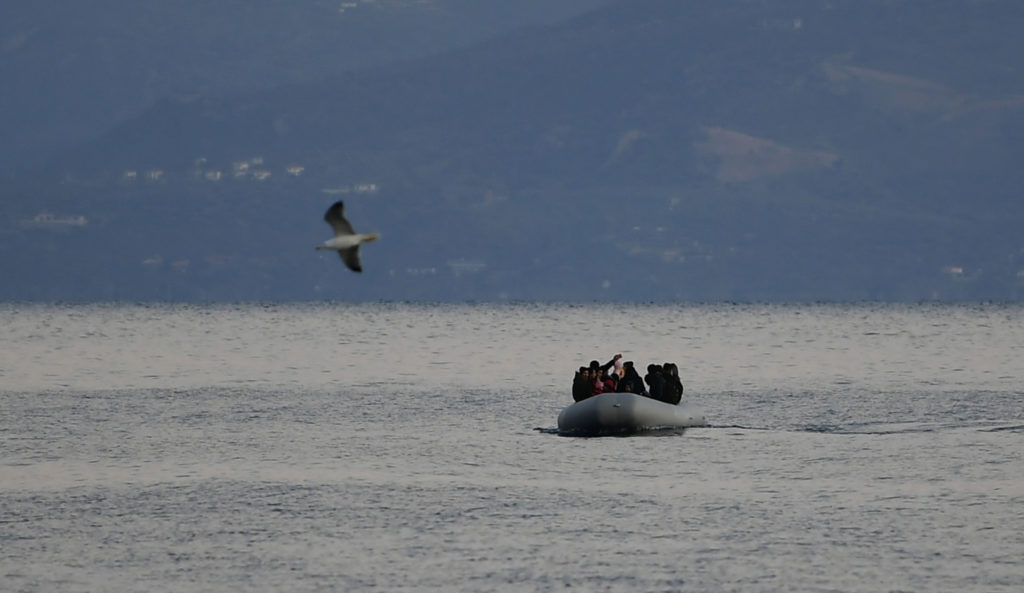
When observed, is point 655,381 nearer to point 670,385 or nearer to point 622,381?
point 670,385

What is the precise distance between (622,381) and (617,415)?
1.16 m

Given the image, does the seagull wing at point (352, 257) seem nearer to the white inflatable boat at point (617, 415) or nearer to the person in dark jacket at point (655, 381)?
the white inflatable boat at point (617, 415)

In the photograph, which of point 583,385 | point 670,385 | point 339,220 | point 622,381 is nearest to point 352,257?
point 339,220

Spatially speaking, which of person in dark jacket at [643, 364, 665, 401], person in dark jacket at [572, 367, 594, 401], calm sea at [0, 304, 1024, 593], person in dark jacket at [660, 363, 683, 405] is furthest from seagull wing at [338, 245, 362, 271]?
person in dark jacket at [660, 363, 683, 405]

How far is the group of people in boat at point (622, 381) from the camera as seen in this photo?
157 ft

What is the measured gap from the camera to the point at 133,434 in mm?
52312

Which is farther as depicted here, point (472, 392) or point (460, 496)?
point (472, 392)

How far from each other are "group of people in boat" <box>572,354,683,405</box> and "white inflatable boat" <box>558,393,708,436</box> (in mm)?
428

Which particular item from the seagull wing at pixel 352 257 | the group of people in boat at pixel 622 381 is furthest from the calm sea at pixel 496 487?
the seagull wing at pixel 352 257

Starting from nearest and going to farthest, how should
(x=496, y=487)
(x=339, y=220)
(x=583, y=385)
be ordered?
(x=339, y=220)
(x=496, y=487)
(x=583, y=385)

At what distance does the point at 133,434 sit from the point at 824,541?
26.5m

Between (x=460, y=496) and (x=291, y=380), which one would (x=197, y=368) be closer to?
(x=291, y=380)

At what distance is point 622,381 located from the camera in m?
48.0

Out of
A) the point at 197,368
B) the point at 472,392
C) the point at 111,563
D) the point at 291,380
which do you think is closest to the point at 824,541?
the point at 111,563
